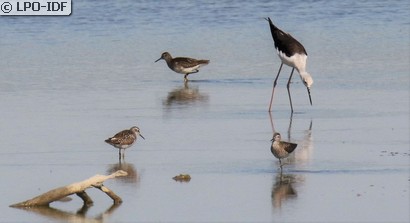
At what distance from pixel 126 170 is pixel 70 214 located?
6.90 feet

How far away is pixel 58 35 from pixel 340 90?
34.1 ft

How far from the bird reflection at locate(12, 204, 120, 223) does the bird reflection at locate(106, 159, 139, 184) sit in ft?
3.84

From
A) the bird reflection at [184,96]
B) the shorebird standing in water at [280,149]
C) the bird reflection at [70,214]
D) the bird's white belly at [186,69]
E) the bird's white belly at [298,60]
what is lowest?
the bird reflection at [70,214]

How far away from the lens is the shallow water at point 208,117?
12.1m

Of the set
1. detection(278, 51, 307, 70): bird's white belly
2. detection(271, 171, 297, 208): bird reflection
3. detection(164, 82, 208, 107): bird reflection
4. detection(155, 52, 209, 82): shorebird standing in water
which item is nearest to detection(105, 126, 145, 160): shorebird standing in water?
detection(271, 171, 297, 208): bird reflection

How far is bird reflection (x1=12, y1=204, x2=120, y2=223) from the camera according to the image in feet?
37.9

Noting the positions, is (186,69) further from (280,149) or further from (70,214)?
(70,214)

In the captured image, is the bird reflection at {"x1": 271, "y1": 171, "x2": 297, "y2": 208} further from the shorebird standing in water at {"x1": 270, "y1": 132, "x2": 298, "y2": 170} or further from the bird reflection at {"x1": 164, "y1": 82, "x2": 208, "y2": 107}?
the bird reflection at {"x1": 164, "y1": 82, "x2": 208, "y2": 107}

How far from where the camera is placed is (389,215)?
37.0ft
